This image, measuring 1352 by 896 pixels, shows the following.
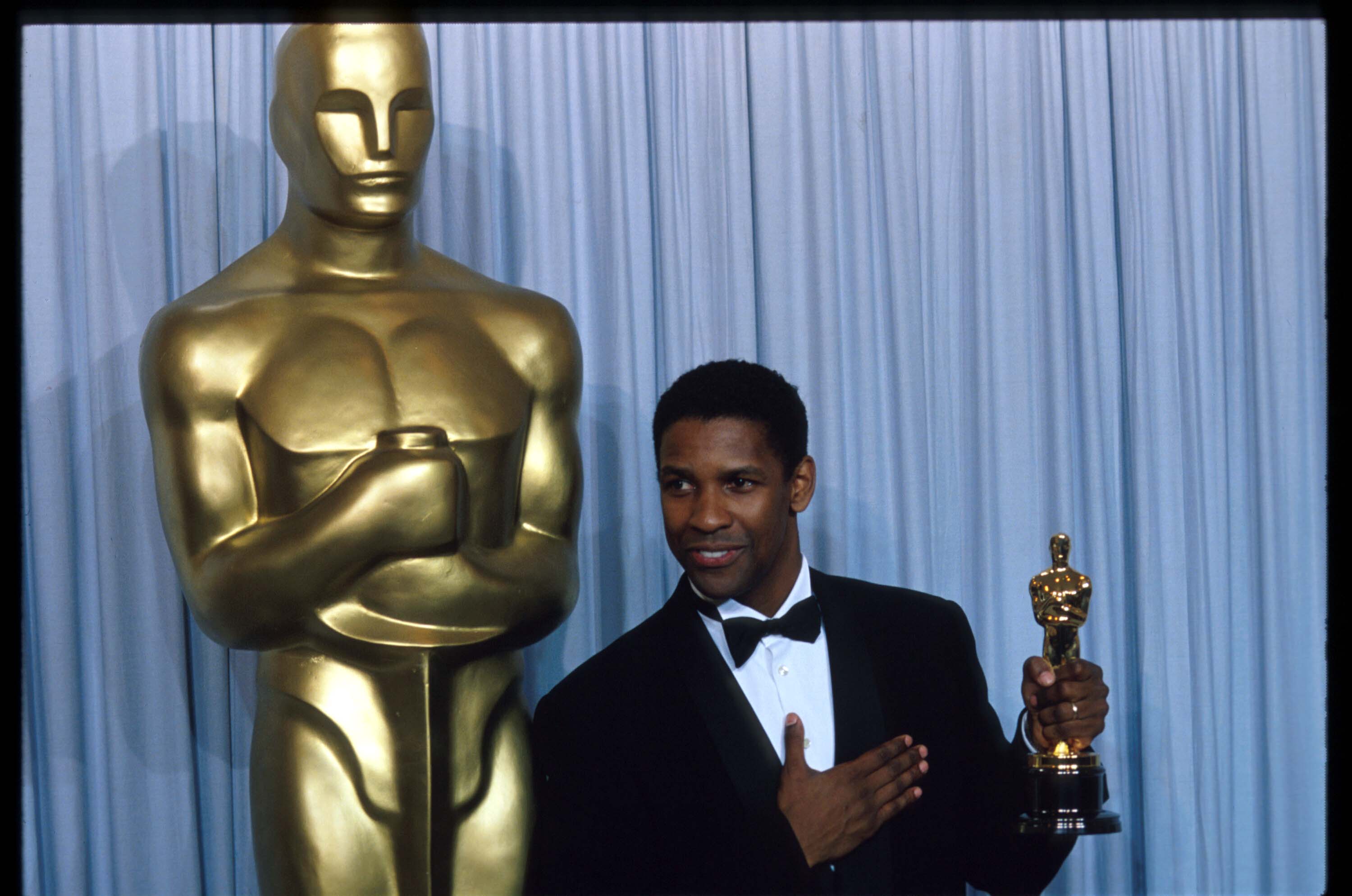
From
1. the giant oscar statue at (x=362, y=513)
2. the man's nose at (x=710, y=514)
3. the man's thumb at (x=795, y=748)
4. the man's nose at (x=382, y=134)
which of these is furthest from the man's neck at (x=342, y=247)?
the man's thumb at (x=795, y=748)

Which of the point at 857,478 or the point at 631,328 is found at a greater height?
the point at 631,328

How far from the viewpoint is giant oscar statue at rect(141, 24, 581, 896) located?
70.6 inches

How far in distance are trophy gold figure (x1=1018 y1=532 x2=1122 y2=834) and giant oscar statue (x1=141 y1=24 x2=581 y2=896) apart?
626mm

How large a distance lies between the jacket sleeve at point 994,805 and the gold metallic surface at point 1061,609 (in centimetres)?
14

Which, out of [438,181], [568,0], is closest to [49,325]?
[438,181]

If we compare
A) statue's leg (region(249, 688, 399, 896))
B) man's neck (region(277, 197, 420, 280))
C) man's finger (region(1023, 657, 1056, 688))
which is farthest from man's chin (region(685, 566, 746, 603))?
man's neck (region(277, 197, 420, 280))

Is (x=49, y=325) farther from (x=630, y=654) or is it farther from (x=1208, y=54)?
(x=1208, y=54)

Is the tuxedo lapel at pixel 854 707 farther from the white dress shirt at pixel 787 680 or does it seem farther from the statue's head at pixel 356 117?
the statue's head at pixel 356 117

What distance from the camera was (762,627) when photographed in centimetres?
189

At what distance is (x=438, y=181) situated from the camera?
2.48 m

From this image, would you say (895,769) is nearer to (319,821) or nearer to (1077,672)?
(1077,672)

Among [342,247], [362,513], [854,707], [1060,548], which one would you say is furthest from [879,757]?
[342,247]

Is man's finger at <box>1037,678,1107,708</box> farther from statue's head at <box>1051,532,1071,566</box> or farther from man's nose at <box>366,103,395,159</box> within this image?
man's nose at <box>366,103,395,159</box>

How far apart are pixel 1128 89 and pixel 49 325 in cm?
196
